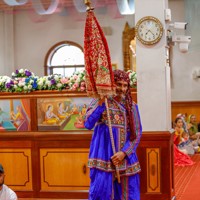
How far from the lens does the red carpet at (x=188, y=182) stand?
6602mm

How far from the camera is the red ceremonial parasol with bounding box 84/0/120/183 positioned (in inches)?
170

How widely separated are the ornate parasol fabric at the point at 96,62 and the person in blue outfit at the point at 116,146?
113mm

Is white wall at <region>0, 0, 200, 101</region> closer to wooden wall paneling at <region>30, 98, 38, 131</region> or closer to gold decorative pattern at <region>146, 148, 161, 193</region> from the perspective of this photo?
wooden wall paneling at <region>30, 98, 38, 131</region>

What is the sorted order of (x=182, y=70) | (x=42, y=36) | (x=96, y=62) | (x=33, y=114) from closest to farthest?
1. (x=96, y=62)
2. (x=33, y=114)
3. (x=182, y=70)
4. (x=42, y=36)

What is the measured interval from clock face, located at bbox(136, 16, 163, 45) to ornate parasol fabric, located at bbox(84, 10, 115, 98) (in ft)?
5.35

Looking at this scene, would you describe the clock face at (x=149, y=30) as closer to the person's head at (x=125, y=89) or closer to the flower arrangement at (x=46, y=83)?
the flower arrangement at (x=46, y=83)

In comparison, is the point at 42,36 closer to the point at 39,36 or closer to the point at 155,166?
the point at 39,36

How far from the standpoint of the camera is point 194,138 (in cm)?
1123

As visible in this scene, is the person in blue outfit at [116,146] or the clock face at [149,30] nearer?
the person in blue outfit at [116,146]

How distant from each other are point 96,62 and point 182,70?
8.75 meters

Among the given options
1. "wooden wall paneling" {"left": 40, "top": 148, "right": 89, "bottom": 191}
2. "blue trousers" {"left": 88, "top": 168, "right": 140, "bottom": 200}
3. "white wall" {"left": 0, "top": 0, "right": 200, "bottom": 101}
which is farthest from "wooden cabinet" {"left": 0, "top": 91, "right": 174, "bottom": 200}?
"white wall" {"left": 0, "top": 0, "right": 200, "bottom": 101}

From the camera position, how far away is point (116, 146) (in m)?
4.44

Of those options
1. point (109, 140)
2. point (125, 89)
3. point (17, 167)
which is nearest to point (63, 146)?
point (17, 167)

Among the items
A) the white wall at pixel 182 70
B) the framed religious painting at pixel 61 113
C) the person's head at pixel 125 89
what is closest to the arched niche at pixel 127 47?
the white wall at pixel 182 70
